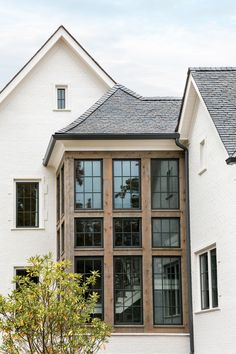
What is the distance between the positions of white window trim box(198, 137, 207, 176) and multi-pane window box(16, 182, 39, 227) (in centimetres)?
731

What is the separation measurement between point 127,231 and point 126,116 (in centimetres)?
354

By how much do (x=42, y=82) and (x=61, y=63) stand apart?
0.92 meters

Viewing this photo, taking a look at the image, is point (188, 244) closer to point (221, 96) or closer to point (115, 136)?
point (115, 136)

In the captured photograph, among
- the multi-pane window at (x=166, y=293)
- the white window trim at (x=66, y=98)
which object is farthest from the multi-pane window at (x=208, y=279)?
the white window trim at (x=66, y=98)

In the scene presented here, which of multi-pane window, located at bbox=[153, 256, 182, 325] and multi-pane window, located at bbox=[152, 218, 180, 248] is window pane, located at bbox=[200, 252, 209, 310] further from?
multi-pane window, located at bbox=[152, 218, 180, 248]

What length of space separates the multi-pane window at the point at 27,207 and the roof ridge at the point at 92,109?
11.1 ft

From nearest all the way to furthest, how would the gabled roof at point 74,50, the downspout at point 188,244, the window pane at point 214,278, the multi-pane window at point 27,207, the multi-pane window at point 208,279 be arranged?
the window pane at point 214,278, the multi-pane window at point 208,279, the downspout at point 188,244, the multi-pane window at point 27,207, the gabled roof at point 74,50

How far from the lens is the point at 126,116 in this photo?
25.1 m

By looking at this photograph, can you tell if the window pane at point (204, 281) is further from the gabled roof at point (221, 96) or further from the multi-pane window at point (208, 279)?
the gabled roof at point (221, 96)

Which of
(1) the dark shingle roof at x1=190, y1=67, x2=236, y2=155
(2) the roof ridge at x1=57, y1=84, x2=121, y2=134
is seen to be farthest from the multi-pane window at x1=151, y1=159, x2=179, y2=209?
(1) the dark shingle roof at x1=190, y1=67, x2=236, y2=155

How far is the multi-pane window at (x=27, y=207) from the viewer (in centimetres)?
2789

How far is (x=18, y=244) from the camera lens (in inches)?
1086

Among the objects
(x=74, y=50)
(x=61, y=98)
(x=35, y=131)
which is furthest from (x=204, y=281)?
(x=74, y=50)

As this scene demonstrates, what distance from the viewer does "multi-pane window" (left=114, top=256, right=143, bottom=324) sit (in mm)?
23188
